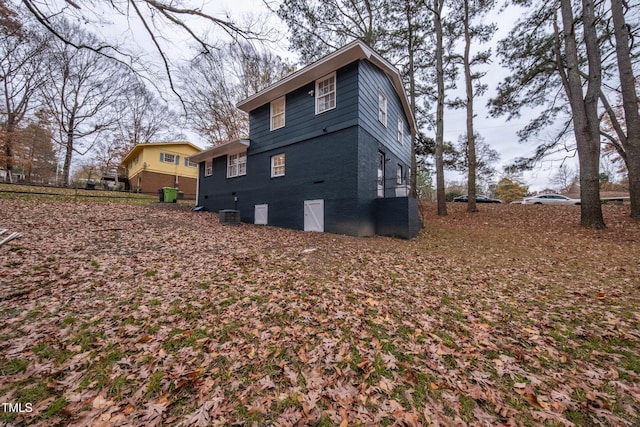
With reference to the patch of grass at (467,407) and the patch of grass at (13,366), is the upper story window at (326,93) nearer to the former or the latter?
the patch of grass at (467,407)

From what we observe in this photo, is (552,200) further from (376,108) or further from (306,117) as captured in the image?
(306,117)

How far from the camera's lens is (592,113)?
9.65 meters

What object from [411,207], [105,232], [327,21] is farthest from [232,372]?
[327,21]

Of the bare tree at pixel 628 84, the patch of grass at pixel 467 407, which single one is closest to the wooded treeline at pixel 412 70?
the bare tree at pixel 628 84

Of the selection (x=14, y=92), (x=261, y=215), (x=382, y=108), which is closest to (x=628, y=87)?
(x=382, y=108)

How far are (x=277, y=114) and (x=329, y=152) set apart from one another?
13.4 ft

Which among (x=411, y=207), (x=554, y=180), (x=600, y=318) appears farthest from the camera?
(x=554, y=180)

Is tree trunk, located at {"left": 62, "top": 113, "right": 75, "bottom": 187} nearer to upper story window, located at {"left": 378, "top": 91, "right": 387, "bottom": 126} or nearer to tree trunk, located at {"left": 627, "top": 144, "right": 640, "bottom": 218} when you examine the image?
upper story window, located at {"left": 378, "top": 91, "right": 387, "bottom": 126}

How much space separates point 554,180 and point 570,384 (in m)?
56.0

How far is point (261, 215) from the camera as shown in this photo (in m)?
11.8

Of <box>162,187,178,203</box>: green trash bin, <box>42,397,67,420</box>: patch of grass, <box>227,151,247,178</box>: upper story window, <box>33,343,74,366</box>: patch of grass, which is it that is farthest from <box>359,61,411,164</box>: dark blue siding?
<box>162,187,178,203</box>: green trash bin

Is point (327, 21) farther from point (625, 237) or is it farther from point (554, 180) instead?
point (554, 180)

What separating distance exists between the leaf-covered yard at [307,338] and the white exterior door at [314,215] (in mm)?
3408

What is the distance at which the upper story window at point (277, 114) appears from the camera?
11.3 meters
